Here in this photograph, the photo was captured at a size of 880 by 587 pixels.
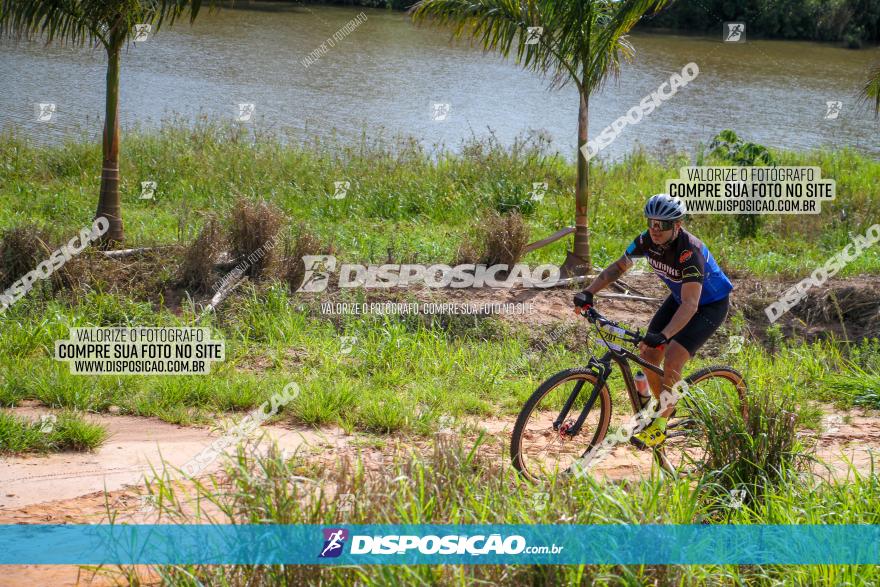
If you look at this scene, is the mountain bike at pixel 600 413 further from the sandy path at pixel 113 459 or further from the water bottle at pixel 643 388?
the sandy path at pixel 113 459

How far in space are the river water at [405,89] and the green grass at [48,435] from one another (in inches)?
473

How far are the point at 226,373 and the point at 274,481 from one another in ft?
13.8

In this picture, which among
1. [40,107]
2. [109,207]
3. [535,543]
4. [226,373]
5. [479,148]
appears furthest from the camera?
[40,107]

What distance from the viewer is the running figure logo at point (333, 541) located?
458 centimetres

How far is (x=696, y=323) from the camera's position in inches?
271

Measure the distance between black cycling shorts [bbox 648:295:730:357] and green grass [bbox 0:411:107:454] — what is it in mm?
4210

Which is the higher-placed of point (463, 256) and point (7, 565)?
point (463, 256)

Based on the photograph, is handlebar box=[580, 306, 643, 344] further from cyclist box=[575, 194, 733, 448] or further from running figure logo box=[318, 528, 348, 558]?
running figure logo box=[318, 528, 348, 558]

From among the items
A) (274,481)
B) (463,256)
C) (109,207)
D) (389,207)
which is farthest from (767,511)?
(389,207)

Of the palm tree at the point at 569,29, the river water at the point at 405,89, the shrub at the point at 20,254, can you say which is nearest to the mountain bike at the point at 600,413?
the palm tree at the point at 569,29

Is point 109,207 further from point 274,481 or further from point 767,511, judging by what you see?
point 767,511

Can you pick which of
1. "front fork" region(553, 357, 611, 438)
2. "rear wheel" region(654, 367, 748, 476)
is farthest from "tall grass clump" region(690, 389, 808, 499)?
"front fork" region(553, 357, 611, 438)

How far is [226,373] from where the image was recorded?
A: 8.73 m

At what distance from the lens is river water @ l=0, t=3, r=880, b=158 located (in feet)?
73.3
